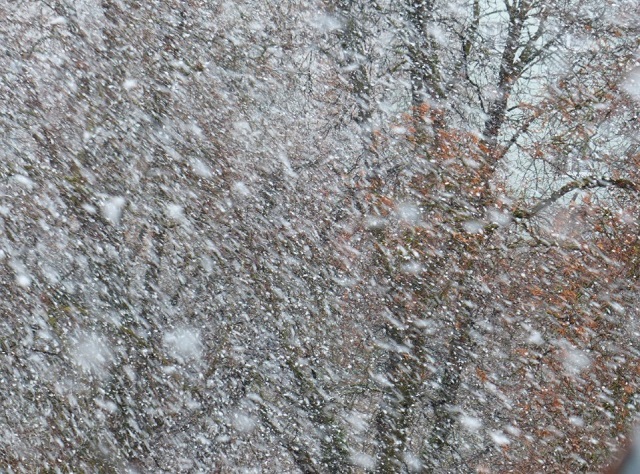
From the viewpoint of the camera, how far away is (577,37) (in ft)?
15.8

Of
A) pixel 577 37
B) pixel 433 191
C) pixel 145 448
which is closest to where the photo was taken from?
pixel 145 448

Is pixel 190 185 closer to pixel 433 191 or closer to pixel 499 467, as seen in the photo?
pixel 433 191

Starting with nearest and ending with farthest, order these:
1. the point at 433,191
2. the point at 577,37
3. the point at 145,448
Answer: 1. the point at 145,448
2. the point at 433,191
3. the point at 577,37

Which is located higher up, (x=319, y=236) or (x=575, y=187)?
(x=575, y=187)

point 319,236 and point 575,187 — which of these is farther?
point 319,236

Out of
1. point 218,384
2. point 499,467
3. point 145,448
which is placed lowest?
point 145,448

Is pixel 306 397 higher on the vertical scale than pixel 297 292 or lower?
lower

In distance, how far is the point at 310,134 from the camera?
4895mm

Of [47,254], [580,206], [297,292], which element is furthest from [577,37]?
[47,254]

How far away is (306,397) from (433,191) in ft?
4.22

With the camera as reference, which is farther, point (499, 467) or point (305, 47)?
point (305, 47)

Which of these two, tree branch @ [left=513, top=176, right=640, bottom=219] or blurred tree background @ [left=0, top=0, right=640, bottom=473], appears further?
tree branch @ [left=513, top=176, right=640, bottom=219]

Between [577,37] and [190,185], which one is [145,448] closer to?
[190,185]

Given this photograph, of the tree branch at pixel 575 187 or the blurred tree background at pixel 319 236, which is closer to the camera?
the blurred tree background at pixel 319 236
